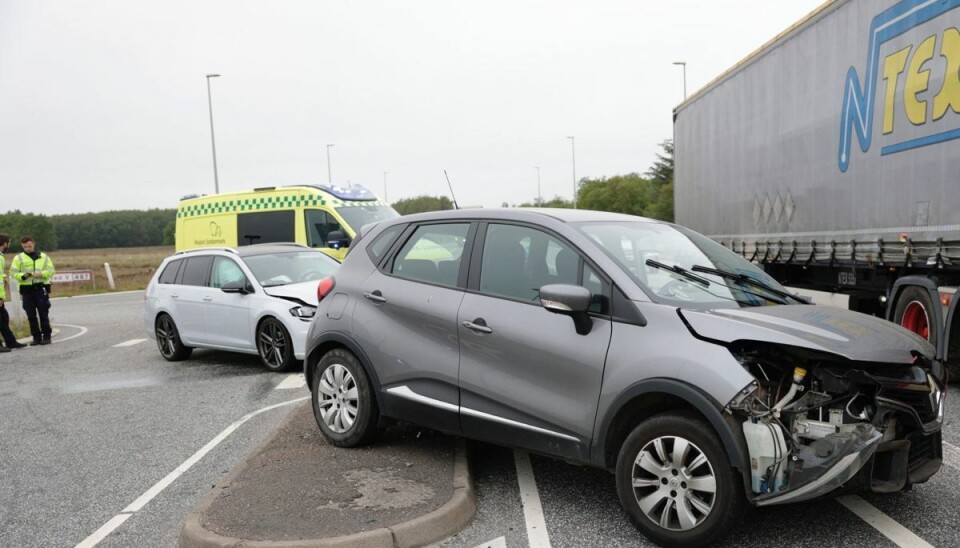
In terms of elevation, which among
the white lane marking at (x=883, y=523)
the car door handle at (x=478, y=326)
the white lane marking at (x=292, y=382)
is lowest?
the white lane marking at (x=292, y=382)

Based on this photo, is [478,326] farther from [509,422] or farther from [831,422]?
[831,422]

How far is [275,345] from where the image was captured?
30.4 feet

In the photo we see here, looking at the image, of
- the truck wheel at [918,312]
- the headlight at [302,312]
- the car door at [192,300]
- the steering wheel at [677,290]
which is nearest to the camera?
the steering wheel at [677,290]

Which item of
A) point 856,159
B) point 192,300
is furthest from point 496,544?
point 192,300

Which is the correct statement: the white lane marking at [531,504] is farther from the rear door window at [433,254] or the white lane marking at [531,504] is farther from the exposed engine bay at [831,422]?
the rear door window at [433,254]

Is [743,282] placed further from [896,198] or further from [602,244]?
[896,198]

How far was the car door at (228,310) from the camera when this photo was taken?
9.60 m

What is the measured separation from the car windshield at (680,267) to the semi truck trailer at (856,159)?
3.37 metres

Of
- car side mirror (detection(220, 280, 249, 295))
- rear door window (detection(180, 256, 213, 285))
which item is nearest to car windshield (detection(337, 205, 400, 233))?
rear door window (detection(180, 256, 213, 285))

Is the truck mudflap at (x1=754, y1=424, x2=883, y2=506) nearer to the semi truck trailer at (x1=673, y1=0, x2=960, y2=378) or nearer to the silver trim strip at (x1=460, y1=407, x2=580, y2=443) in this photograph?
the silver trim strip at (x1=460, y1=407, x2=580, y2=443)

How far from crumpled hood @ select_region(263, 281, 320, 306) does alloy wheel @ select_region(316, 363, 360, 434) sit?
3.83 meters

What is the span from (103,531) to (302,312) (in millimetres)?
4973

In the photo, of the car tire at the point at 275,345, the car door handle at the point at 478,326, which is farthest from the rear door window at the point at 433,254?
the car tire at the point at 275,345

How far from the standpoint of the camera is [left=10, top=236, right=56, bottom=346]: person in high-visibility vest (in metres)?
13.5
